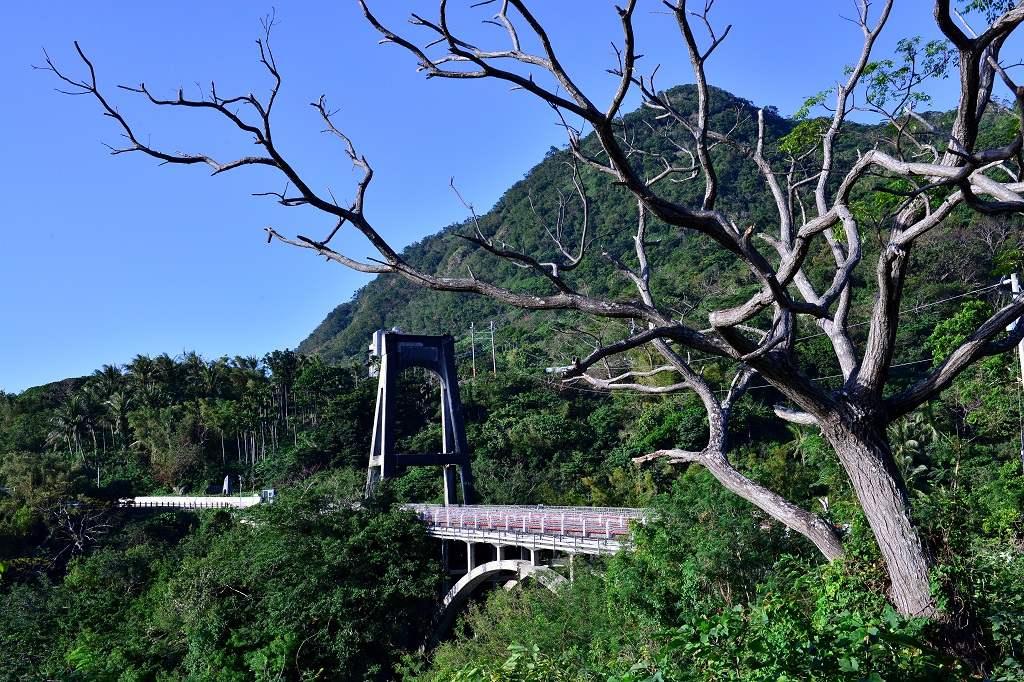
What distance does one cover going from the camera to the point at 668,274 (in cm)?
4556

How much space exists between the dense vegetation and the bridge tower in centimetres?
157

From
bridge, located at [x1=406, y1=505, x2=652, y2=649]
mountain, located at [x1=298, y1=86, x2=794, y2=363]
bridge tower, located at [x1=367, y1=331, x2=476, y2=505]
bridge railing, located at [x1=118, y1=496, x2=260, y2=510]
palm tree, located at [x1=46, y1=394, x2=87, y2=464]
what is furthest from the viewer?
mountain, located at [x1=298, y1=86, x2=794, y2=363]

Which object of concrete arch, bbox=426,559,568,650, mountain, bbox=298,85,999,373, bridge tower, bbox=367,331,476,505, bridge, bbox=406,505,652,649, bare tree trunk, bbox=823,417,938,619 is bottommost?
concrete arch, bbox=426,559,568,650

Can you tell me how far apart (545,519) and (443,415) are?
15.1 metres

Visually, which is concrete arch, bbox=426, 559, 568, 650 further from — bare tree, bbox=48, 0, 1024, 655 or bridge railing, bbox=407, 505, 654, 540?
bare tree, bbox=48, 0, 1024, 655

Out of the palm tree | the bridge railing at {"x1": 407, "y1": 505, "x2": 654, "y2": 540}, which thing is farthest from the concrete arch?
the palm tree

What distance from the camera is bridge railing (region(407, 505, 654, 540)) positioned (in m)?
14.6

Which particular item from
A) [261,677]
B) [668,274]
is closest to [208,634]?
[261,677]

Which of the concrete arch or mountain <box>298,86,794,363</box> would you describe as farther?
mountain <box>298,86,794,363</box>

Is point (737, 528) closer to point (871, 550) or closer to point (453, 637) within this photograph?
point (871, 550)

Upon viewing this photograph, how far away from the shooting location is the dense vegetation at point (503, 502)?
4957mm

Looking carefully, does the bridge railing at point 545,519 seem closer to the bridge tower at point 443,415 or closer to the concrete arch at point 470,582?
the concrete arch at point 470,582

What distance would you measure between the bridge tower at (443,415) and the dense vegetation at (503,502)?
157 cm

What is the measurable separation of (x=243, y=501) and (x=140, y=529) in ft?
12.1
